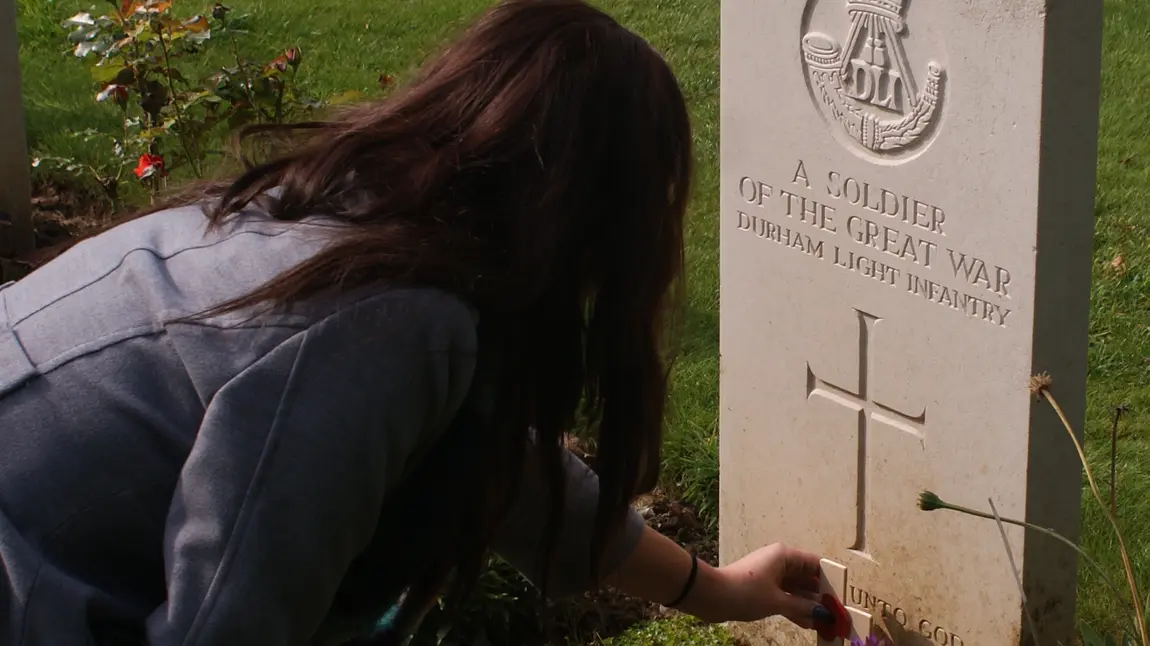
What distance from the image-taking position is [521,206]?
176 cm

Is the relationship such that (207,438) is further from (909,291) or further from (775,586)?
(909,291)

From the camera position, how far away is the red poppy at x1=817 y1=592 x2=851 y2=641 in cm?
292

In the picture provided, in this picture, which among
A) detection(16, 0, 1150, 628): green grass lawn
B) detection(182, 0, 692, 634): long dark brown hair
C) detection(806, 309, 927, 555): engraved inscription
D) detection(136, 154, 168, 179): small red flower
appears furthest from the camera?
detection(136, 154, 168, 179): small red flower

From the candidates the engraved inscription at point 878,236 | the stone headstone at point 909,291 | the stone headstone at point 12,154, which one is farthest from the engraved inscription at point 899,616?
the stone headstone at point 12,154

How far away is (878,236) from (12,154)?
3416mm

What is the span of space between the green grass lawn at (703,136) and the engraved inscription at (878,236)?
761 millimetres

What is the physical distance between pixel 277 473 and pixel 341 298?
198mm

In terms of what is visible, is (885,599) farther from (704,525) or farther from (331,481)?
(331,481)

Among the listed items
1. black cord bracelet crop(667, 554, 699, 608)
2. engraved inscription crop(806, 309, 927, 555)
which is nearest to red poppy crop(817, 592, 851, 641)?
engraved inscription crop(806, 309, 927, 555)

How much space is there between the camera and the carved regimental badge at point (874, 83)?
2.65 meters

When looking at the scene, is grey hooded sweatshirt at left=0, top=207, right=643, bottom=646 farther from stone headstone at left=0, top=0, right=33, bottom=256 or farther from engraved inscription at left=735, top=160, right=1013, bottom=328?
stone headstone at left=0, top=0, right=33, bottom=256

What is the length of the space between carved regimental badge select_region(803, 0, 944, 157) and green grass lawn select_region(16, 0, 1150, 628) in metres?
0.73

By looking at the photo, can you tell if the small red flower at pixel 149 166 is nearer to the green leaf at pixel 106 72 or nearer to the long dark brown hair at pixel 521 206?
the green leaf at pixel 106 72

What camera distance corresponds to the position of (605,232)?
182 cm
